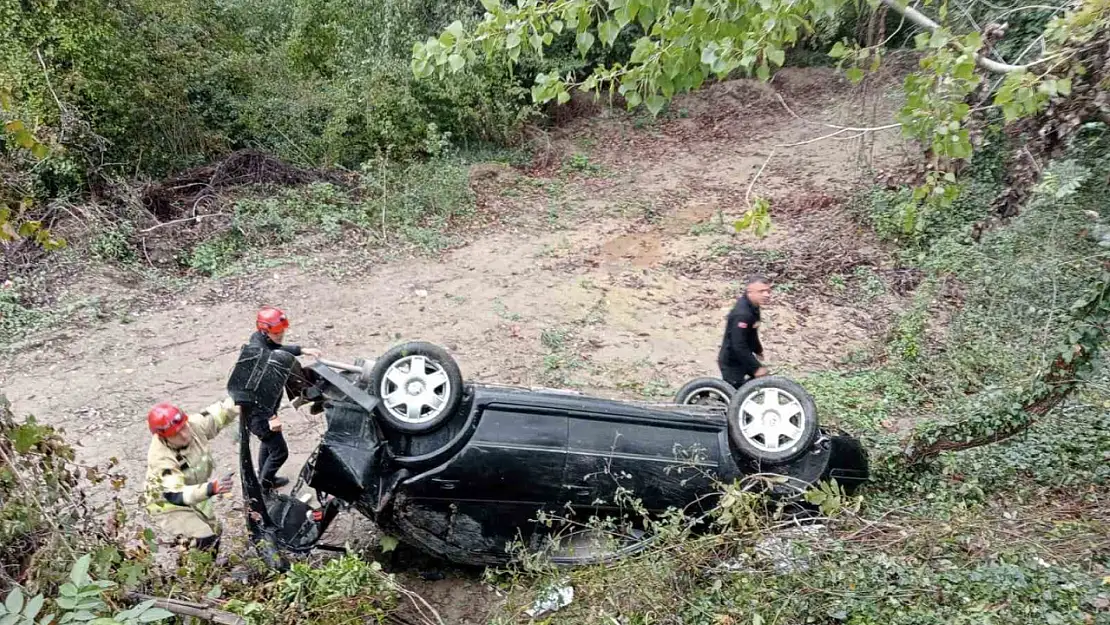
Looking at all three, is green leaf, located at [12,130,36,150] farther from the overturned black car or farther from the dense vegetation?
the overturned black car

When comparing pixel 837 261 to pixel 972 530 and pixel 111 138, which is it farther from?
pixel 111 138

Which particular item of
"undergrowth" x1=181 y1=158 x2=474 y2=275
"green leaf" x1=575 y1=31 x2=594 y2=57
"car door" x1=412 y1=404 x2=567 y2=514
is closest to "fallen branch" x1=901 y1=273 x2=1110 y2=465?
"car door" x1=412 y1=404 x2=567 y2=514

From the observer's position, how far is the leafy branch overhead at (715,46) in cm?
310

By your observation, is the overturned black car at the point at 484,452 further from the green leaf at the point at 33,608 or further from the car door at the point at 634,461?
the green leaf at the point at 33,608

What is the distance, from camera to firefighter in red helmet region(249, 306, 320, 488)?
5.07 m

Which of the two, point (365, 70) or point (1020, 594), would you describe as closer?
point (1020, 594)

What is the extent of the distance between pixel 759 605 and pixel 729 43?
2.70m

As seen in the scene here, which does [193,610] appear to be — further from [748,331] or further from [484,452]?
[748,331]

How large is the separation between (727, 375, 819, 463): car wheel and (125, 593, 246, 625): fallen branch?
2943 mm

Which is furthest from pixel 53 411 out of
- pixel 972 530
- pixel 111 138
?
pixel 972 530

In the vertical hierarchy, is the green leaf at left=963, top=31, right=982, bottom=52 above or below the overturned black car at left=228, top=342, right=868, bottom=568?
above

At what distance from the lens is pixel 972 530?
12.8 feet

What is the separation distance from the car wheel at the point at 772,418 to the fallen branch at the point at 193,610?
294cm

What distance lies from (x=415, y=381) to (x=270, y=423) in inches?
53.4
